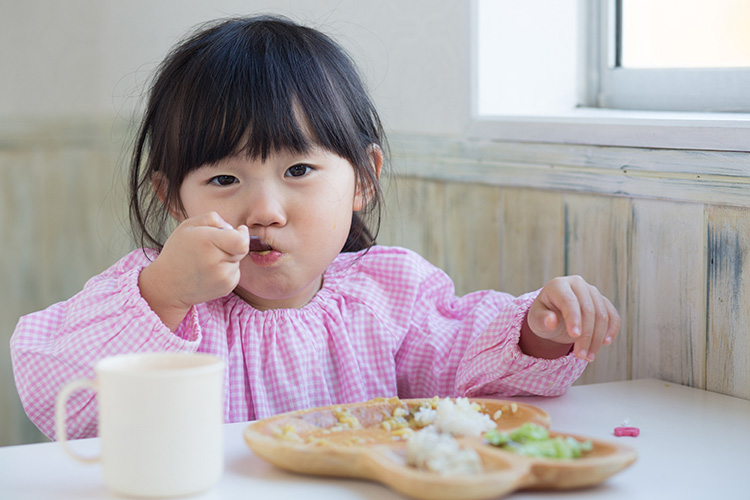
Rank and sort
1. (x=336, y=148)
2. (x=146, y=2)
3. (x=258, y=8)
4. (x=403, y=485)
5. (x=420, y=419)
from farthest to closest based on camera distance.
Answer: (x=146, y=2)
(x=258, y=8)
(x=336, y=148)
(x=420, y=419)
(x=403, y=485)

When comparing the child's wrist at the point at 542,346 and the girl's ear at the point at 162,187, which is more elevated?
the girl's ear at the point at 162,187

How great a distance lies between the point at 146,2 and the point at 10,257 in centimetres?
66

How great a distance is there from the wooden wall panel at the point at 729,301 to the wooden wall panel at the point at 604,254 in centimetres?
13

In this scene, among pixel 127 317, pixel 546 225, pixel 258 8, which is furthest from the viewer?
pixel 258 8

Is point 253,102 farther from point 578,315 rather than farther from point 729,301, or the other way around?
point 729,301

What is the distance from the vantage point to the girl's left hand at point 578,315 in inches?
34.2

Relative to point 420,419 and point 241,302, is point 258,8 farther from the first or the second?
point 420,419

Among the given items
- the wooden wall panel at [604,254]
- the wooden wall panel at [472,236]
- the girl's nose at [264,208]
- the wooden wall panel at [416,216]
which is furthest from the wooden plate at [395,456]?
the wooden wall panel at [416,216]

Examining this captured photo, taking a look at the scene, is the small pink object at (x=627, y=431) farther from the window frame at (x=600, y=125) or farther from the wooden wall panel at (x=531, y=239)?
the wooden wall panel at (x=531, y=239)

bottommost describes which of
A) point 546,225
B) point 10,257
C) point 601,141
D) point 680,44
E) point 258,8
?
point 10,257

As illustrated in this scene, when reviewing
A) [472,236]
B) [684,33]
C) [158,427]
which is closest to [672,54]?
[684,33]

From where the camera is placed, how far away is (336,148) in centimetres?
104

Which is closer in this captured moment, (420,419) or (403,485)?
(403,485)

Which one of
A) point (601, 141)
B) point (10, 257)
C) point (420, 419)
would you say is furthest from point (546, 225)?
point (10, 257)
